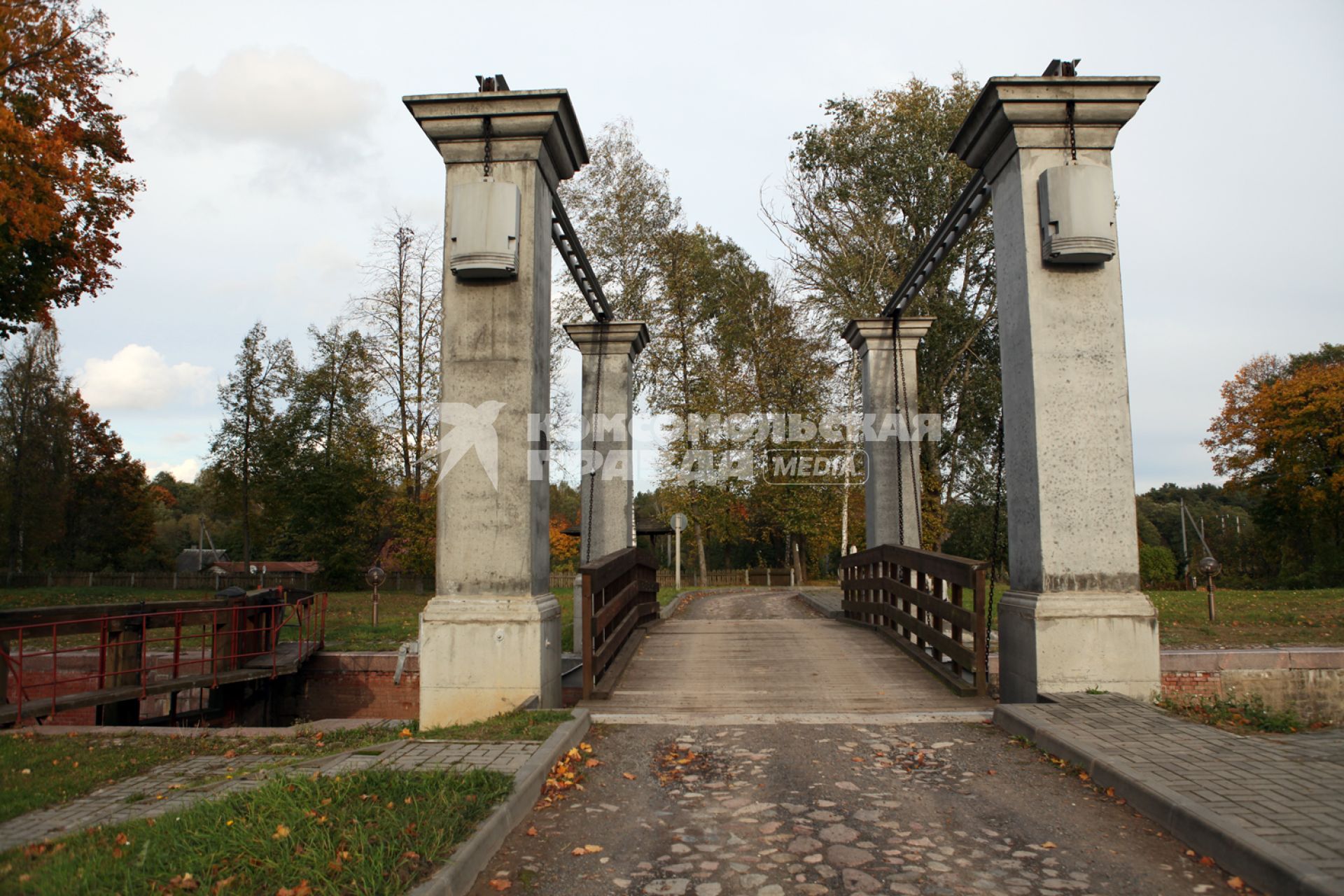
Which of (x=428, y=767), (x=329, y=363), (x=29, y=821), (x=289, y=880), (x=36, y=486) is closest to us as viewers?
(x=289, y=880)

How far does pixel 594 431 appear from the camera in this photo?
10438mm

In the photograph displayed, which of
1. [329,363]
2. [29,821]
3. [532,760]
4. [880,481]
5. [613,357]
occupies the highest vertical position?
[329,363]

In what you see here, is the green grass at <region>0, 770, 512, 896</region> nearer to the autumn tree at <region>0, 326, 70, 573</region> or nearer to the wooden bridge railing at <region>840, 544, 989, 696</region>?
the wooden bridge railing at <region>840, 544, 989, 696</region>

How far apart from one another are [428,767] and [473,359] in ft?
9.38

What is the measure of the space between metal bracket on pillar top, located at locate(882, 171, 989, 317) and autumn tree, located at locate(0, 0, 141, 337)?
13.9 metres

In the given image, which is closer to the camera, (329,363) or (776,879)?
(776,879)

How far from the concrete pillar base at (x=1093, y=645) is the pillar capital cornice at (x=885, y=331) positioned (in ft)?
18.1

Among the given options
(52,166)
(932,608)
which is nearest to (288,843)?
(932,608)

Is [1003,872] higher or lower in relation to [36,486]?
lower

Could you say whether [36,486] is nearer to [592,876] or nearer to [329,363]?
[329,363]

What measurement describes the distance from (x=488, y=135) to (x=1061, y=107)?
13.2 ft

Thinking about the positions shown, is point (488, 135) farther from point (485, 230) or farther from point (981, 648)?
point (981, 648)

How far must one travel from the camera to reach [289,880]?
2723 millimetres

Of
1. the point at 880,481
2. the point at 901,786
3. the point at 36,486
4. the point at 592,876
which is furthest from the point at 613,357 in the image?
the point at 36,486
